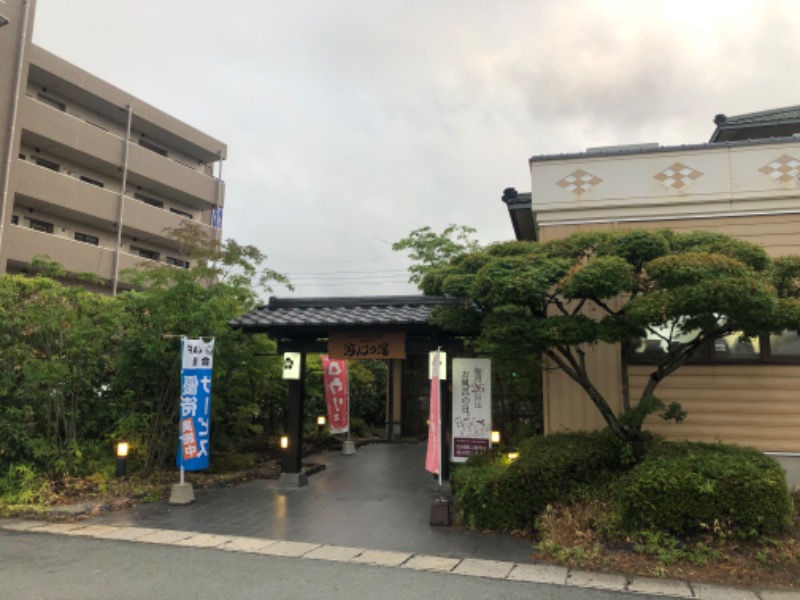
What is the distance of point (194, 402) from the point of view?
977cm

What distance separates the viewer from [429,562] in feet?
20.5

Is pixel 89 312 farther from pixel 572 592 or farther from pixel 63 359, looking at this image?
pixel 572 592

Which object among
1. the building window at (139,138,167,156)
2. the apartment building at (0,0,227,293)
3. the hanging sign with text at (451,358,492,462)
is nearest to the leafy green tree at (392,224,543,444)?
the hanging sign with text at (451,358,492,462)

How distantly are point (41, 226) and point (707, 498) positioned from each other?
28671mm

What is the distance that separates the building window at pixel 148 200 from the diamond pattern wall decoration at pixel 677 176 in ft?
92.7

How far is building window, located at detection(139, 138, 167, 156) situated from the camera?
3102 centimetres

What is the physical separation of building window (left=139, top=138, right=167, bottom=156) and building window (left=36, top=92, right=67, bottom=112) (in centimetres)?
445

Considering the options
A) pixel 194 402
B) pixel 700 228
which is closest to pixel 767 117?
pixel 700 228

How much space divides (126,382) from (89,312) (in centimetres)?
152

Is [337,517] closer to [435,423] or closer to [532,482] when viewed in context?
[435,423]

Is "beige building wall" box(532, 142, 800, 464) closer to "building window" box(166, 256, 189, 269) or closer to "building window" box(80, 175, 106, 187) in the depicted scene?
"building window" box(80, 175, 106, 187)

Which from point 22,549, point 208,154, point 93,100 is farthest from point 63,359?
point 208,154

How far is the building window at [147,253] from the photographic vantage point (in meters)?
29.8

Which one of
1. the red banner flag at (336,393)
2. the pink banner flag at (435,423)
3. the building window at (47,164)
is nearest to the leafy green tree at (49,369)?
the pink banner flag at (435,423)
